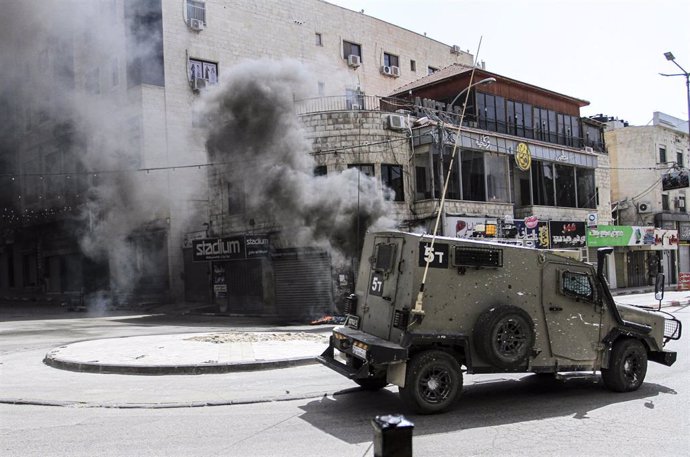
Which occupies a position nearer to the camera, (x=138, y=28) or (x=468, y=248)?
(x=468, y=248)

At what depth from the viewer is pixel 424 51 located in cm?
3556

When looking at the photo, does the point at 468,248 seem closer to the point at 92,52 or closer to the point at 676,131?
the point at 92,52

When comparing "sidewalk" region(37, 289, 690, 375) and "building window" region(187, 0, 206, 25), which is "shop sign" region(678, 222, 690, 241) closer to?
"building window" region(187, 0, 206, 25)

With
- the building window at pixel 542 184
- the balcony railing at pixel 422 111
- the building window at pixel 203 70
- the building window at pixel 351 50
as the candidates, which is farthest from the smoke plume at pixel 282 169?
the building window at pixel 351 50

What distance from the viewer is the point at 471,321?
5.94 m

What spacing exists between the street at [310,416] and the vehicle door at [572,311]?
0.57 metres

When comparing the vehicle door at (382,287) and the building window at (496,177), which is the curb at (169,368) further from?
the building window at (496,177)

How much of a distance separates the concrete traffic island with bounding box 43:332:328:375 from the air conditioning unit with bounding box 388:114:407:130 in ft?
35.1

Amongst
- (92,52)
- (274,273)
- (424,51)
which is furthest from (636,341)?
(424,51)

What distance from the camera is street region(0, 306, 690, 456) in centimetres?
470

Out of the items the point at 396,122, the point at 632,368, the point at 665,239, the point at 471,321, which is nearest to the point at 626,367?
the point at 632,368

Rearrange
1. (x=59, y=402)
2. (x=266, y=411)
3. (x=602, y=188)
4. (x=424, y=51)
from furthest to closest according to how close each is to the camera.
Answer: (x=424, y=51)
(x=602, y=188)
(x=59, y=402)
(x=266, y=411)

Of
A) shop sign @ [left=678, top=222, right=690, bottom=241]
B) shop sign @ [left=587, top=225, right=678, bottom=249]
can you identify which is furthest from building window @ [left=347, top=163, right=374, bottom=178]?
shop sign @ [left=678, top=222, right=690, bottom=241]

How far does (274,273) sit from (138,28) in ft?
40.1
